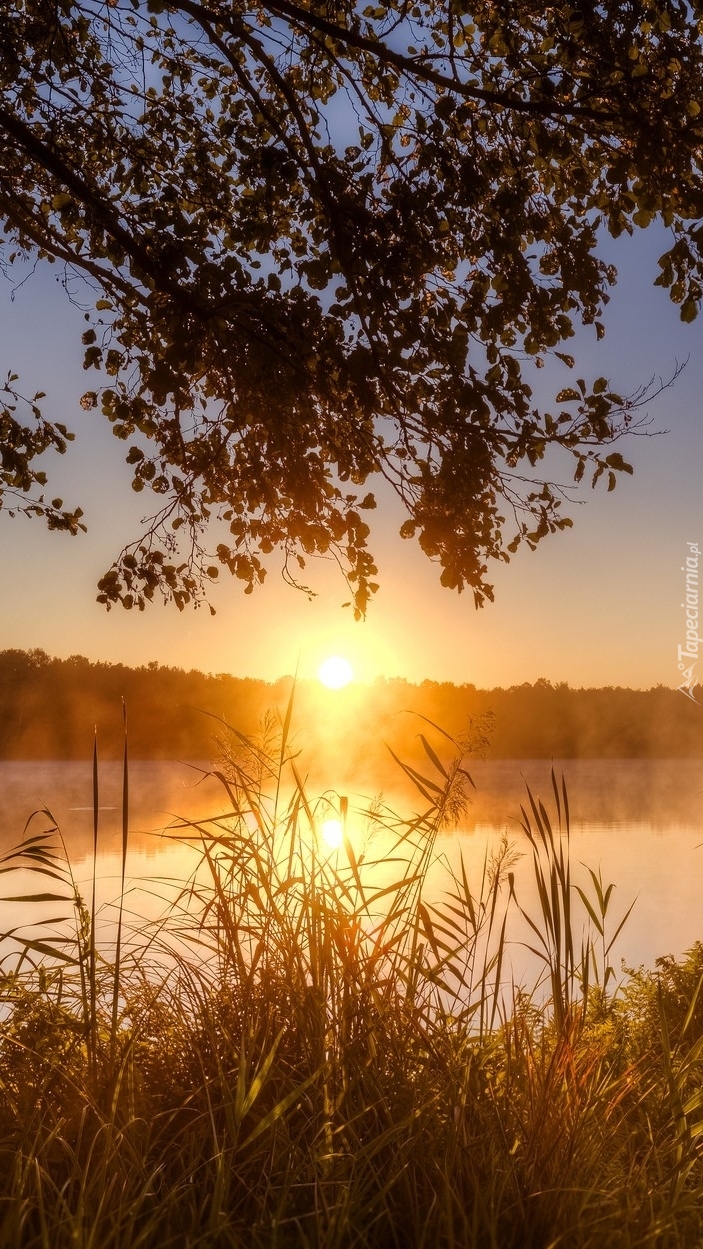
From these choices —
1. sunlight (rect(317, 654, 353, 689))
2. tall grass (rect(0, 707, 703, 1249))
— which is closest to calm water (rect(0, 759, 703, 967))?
tall grass (rect(0, 707, 703, 1249))

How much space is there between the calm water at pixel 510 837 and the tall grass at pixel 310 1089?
0.90 feet

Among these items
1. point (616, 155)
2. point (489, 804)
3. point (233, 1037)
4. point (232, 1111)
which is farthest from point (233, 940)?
point (489, 804)

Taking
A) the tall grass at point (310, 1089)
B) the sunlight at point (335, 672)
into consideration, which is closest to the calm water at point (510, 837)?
the tall grass at point (310, 1089)

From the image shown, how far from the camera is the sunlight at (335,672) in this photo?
340 cm

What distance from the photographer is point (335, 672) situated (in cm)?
356

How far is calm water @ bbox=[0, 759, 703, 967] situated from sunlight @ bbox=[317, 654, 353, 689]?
0.43m

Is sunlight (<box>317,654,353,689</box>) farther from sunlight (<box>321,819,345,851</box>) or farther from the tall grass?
sunlight (<box>321,819,345,851</box>)

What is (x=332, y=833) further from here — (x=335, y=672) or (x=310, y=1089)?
(x=310, y=1089)

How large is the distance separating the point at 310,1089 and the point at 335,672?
60.2 inches

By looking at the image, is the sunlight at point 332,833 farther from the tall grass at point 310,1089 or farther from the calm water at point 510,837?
the calm water at point 510,837

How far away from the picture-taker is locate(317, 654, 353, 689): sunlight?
3.40 metres

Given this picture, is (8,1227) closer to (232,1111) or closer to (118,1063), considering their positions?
(232,1111)

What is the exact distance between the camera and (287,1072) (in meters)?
2.47

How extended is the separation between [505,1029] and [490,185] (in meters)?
4.02
